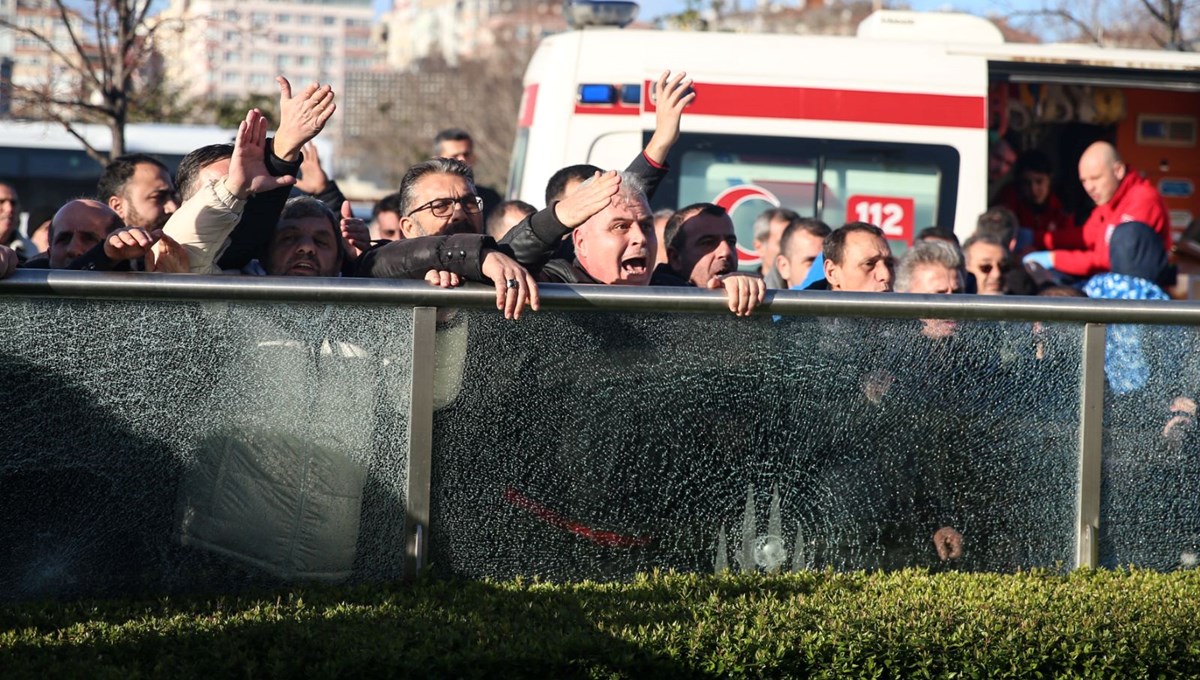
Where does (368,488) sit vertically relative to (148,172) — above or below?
below

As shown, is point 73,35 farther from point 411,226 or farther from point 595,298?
point 595,298

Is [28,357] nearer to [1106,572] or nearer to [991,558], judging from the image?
[991,558]

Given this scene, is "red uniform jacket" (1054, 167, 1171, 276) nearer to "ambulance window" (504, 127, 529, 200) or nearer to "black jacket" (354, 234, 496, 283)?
"ambulance window" (504, 127, 529, 200)

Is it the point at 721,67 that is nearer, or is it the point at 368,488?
the point at 368,488

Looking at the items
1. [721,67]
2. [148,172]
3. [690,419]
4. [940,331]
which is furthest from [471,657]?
[721,67]

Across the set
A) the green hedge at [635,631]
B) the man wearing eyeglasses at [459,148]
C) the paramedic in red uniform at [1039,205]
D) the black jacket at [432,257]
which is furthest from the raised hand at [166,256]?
the paramedic in red uniform at [1039,205]

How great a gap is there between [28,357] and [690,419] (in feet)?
6.11

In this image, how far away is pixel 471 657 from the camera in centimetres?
350

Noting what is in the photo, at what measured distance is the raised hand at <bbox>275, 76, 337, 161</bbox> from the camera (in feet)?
14.0

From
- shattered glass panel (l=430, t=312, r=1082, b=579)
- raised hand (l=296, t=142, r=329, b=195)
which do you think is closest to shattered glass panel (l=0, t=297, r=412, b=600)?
shattered glass panel (l=430, t=312, r=1082, b=579)

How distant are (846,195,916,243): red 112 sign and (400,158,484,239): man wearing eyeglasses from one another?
178 inches

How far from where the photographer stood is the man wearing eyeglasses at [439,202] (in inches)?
198

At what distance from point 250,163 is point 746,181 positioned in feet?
17.3

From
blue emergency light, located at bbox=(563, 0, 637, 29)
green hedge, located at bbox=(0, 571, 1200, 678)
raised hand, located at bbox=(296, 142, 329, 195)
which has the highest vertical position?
blue emergency light, located at bbox=(563, 0, 637, 29)
